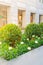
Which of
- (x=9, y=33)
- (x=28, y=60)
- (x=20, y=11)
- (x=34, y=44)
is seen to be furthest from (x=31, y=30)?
(x=20, y=11)

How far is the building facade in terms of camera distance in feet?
60.3

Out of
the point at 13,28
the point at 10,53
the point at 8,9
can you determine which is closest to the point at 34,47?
the point at 13,28

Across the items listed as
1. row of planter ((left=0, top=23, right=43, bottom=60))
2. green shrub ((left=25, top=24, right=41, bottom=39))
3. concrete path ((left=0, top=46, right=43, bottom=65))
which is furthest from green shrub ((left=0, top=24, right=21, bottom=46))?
green shrub ((left=25, top=24, right=41, bottom=39))

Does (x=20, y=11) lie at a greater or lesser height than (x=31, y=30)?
greater

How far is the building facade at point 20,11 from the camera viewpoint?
18375 millimetres

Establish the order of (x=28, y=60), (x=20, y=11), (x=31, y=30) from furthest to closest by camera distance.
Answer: (x=20, y=11) → (x=31, y=30) → (x=28, y=60)

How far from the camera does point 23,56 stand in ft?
16.3

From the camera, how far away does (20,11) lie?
22141 mm

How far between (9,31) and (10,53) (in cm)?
132

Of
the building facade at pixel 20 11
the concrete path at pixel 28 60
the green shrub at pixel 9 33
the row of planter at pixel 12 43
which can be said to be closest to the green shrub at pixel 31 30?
the row of planter at pixel 12 43

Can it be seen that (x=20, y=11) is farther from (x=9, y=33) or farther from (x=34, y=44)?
(x=9, y=33)

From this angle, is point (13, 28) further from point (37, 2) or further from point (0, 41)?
point (37, 2)

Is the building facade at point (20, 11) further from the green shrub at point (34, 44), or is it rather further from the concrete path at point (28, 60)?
the concrete path at point (28, 60)

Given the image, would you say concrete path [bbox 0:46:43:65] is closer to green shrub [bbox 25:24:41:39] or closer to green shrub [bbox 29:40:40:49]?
green shrub [bbox 29:40:40:49]
